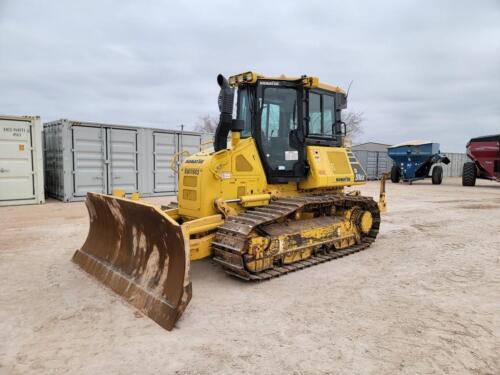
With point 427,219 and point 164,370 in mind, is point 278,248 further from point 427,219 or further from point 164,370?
point 427,219

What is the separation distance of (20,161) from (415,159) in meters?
20.7

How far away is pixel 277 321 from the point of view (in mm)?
3775

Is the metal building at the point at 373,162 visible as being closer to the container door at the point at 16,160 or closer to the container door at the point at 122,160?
the container door at the point at 122,160

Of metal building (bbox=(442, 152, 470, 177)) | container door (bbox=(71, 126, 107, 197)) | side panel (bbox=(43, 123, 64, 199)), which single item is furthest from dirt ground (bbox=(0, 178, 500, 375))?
metal building (bbox=(442, 152, 470, 177))

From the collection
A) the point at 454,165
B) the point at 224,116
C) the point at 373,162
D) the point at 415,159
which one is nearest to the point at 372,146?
the point at 373,162

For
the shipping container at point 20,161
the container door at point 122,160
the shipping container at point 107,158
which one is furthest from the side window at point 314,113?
the shipping container at point 20,161

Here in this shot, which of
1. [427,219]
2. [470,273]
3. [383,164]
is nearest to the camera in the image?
[470,273]

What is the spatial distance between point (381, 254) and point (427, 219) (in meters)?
4.64

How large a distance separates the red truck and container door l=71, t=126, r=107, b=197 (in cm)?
1979

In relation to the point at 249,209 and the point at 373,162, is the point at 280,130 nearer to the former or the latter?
the point at 249,209

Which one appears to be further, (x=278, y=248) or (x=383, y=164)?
(x=383, y=164)

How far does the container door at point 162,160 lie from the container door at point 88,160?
1.83 m

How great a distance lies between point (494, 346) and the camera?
329 centimetres

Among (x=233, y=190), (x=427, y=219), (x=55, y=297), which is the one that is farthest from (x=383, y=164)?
(x=55, y=297)
